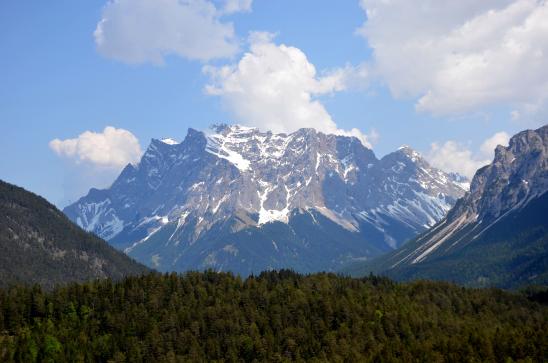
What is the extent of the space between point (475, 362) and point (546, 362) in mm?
18904

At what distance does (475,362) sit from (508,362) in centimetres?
831

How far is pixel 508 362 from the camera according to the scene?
195 meters

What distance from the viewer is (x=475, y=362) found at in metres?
198

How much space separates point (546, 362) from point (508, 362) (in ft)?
Result: 39.7

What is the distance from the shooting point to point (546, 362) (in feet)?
655
